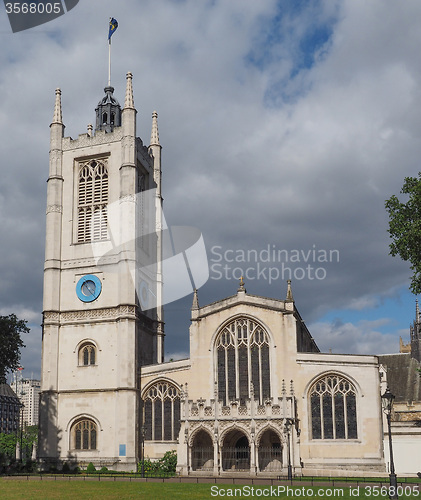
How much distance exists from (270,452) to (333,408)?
5.82 metres

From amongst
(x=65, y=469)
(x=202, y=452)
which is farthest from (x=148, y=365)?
(x=65, y=469)

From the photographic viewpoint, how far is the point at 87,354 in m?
54.9

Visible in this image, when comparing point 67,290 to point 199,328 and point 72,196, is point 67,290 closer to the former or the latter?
point 72,196

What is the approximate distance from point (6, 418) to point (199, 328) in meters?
135

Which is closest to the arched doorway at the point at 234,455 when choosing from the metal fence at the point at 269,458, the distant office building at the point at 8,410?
the metal fence at the point at 269,458

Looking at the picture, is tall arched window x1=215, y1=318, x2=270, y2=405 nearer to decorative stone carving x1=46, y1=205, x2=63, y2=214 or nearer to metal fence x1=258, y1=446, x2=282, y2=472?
metal fence x1=258, y1=446, x2=282, y2=472

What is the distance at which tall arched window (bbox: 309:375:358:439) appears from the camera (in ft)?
155

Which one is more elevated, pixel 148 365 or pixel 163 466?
pixel 148 365

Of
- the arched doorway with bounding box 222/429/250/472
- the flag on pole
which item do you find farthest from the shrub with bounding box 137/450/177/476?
the flag on pole

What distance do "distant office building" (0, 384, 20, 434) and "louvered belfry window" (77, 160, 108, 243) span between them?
123649 millimetres

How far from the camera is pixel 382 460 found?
4591cm

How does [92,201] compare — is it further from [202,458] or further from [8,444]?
[8,444]

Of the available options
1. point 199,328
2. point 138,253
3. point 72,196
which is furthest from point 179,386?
point 72,196

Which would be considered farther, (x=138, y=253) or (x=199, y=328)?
(x=138, y=253)
